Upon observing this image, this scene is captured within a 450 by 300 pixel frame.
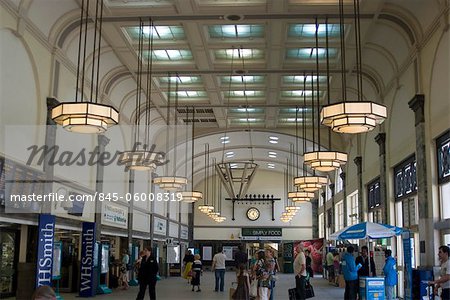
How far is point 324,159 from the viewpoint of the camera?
12.4 metres

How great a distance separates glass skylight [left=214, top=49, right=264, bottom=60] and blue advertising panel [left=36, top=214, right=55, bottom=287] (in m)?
6.69

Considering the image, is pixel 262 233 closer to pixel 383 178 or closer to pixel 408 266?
pixel 383 178

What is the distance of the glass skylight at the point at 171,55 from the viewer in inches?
614

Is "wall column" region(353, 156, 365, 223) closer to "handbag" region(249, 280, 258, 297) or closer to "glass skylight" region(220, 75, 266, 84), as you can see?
"glass skylight" region(220, 75, 266, 84)

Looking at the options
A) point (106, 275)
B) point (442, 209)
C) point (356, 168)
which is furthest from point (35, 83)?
point (356, 168)

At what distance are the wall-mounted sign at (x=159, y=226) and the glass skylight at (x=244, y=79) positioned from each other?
9225mm

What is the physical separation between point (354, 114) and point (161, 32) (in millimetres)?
7043

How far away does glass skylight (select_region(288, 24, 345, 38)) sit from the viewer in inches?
538

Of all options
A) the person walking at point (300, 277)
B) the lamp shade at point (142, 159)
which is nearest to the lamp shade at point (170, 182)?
the lamp shade at point (142, 159)

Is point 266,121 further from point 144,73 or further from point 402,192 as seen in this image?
point 402,192

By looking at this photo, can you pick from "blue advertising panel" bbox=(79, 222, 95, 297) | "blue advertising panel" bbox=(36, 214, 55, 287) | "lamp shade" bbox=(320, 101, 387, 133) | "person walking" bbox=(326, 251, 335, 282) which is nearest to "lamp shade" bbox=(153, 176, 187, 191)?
"blue advertising panel" bbox=(79, 222, 95, 297)

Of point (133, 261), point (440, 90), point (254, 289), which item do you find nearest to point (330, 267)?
point (133, 261)

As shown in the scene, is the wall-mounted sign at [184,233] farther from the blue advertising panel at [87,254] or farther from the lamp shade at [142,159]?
the lamp shade at [142,159]

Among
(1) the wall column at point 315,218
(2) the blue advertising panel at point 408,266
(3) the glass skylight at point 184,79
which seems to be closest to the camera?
(2) the blue advertising panel at point 408,266
